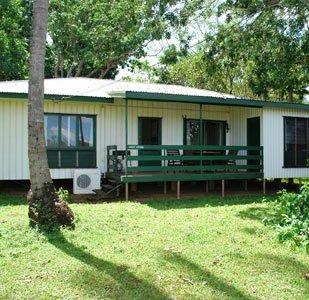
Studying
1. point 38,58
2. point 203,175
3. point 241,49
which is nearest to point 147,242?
point 38,58

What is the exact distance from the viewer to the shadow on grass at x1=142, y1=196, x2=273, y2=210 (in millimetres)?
11633

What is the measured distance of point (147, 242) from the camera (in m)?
7.42

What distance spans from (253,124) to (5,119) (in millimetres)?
8441

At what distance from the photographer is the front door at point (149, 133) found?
1526 cm

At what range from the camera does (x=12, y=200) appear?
39.4ft

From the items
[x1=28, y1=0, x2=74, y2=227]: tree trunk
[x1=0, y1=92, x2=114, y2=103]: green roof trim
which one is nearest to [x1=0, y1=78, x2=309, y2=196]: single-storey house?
[x1=0, y1=92, x2=114, y2=103]: green roof trim

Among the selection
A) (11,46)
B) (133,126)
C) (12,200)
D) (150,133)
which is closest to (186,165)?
(150,133)

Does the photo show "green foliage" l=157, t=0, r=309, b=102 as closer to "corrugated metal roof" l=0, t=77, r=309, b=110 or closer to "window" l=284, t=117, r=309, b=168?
"corrugated metal roof" l=0, t=77, r=309, b=110

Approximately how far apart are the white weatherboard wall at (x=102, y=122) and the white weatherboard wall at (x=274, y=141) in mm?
Result: 2216

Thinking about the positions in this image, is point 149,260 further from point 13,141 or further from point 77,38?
point 77,38

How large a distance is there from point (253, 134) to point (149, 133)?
377 cm

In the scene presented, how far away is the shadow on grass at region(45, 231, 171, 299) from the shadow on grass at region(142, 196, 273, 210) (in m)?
4.44

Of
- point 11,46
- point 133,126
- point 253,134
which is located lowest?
point 253,134

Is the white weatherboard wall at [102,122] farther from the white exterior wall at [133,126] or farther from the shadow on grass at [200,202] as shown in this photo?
the shadow on grass at [200,202]
